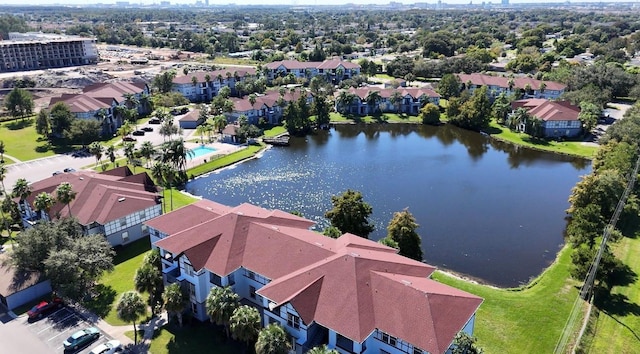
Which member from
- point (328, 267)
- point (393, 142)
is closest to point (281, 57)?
point (393, 142)

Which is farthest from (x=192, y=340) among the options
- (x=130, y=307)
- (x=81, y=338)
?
(x=81, y=338)

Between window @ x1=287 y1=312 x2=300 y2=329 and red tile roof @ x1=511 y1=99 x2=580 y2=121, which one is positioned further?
red tile roof @ x1=511 y1=99 x2=580 y2=121

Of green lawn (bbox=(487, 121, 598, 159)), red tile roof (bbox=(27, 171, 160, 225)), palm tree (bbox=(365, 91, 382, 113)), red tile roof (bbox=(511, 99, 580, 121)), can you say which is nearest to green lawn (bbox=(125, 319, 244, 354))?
red tile roof (bbox=(27, 171, 160, 225))

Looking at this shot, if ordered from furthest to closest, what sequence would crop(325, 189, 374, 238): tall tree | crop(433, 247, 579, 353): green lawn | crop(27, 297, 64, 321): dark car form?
1. crop(325, 189, 374, 238): tall tree
2. crop(27, 297, 64, 321): dark car
3. crop(433, 247, 579, 353): green lawn

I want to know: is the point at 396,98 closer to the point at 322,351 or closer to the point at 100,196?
the point at 100,196

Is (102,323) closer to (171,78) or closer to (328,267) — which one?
(328,267)

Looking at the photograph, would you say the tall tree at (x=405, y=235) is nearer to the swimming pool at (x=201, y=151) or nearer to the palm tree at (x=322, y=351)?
the palm tree at (x=322, y=351)

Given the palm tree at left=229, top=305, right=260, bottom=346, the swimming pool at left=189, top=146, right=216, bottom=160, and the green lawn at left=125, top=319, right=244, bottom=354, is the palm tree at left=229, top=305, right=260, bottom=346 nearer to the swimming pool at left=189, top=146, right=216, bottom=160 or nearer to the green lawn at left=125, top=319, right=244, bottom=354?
the green lawn at left=125, top=319, right=244, bottom=354
